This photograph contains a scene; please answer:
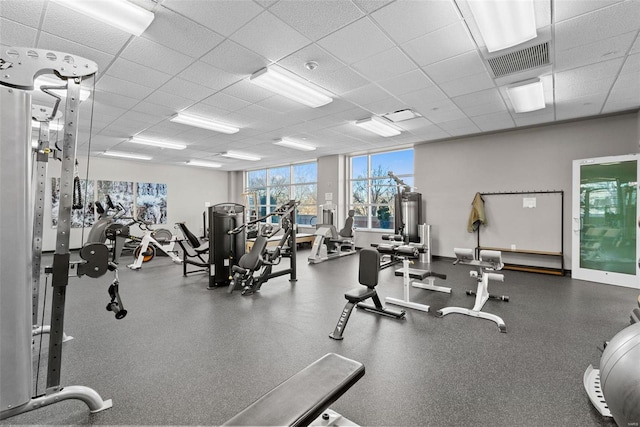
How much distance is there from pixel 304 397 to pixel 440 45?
10.8 ft

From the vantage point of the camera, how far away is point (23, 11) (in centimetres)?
237

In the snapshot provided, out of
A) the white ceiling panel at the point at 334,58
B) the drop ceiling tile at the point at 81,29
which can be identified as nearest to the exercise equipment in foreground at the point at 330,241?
the white ceiling panel at the point at 334,58

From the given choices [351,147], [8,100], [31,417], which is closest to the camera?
[8,100]

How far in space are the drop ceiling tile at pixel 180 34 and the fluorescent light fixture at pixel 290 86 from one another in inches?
27.5

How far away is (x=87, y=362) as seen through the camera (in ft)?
7.89

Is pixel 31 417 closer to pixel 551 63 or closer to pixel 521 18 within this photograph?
pixel 521 18

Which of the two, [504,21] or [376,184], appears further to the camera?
[376,184]

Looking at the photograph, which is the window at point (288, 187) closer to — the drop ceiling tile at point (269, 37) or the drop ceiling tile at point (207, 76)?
the drop ceiling tile at point (207, 76)

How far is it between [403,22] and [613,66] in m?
2.76

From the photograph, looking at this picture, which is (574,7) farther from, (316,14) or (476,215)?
(476,215)

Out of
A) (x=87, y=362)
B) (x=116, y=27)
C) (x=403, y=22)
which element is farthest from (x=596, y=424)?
(x=116, y=27)

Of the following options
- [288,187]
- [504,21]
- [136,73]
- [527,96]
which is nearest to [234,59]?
[136,73]

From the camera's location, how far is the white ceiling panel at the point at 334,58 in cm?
243

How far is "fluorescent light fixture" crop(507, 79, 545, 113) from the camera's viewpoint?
3850 millimetres
